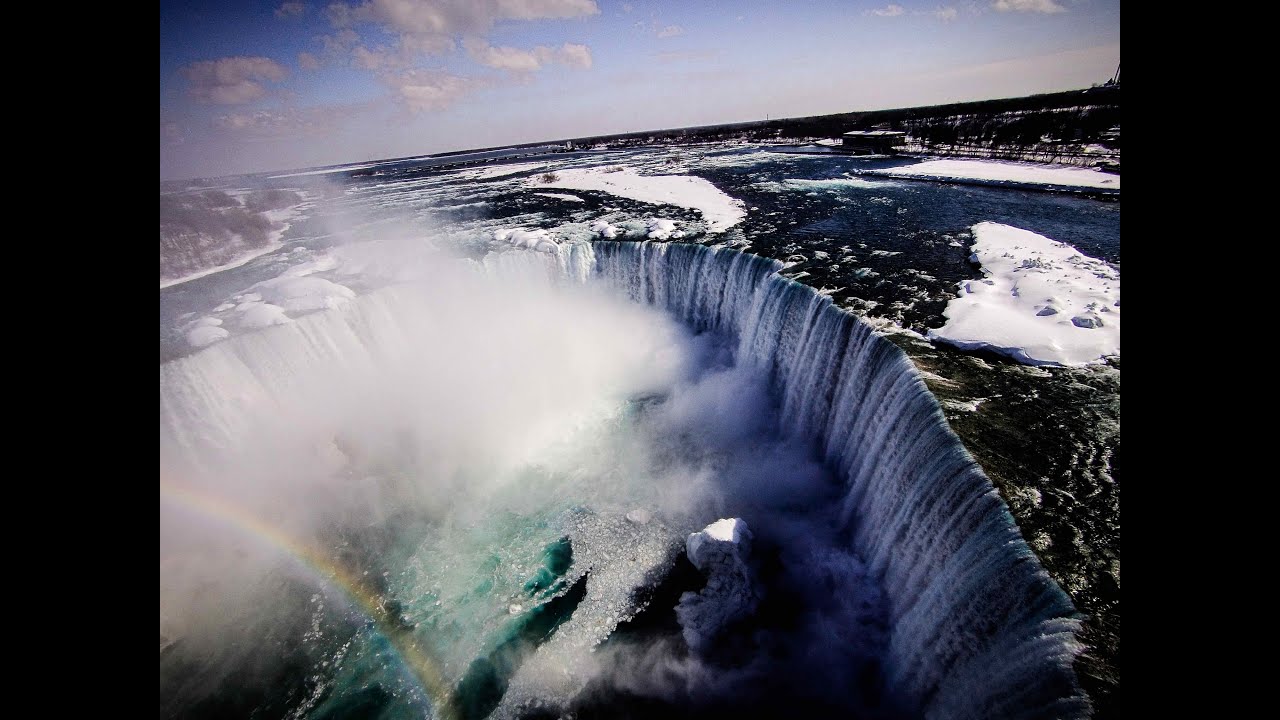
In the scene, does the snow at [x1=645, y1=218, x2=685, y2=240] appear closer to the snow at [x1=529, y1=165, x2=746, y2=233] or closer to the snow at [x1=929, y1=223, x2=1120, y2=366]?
the snow at [x1=529, y1=165, x2=746, y2=233]

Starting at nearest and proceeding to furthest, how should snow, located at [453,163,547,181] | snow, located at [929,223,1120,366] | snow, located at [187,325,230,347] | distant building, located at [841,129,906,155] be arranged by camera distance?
1. snow, located at [929,223,1120,366]
2. snow, located at [187,325,230,347]
3. distant building, located at [841,129,906,155]
4. snow, located at [453,163,547,181]

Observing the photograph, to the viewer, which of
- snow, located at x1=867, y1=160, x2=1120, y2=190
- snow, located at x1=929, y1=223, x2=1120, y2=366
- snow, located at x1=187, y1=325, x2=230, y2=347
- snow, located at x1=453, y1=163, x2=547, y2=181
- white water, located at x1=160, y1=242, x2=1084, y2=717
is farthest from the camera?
snow, located at x1=453, y1=163, x2=547, y2=181

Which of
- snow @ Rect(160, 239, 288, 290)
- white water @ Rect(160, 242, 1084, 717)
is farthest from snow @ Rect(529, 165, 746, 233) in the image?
snow @ Rect(160, 239, 288, 290)

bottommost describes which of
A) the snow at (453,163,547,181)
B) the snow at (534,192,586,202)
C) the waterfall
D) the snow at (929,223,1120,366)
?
the waterfall

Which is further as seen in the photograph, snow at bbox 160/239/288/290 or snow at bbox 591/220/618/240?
snow at bbox 591/220/618/240
